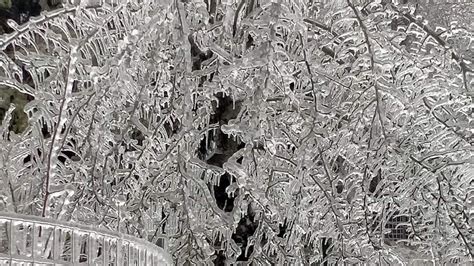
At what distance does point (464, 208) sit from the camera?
7.81 feet

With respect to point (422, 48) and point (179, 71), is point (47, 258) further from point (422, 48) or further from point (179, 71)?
point (422, 48)

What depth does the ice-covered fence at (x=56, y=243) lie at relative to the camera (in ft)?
4.34

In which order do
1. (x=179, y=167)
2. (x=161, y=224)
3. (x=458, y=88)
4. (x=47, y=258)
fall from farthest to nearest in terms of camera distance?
1. (x=161, y=224)
2. (x=458, y=88)
3. (x=179, y=167)
4. (x=47, y=258)

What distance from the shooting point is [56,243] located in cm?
132

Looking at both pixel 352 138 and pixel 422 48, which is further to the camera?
pixel 422 48

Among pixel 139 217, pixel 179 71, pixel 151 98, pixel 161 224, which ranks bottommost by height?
pixel 161 224

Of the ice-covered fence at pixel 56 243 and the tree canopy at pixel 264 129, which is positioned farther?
the tree canopy at pixel 264 129

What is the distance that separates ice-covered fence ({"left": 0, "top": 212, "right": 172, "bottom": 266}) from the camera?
1.32 meters

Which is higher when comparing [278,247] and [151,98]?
[151,98]

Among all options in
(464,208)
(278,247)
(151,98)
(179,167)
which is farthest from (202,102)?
(464,208)

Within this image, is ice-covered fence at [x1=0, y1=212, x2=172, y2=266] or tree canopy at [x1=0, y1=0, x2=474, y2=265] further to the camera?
tree canopy at [x1=0, y1=0, x2=474, y2=265]

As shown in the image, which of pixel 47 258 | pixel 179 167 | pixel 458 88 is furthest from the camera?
pixel 458 88

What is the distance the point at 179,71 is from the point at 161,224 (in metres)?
0.71

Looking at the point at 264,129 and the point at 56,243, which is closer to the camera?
the point at 56,243
